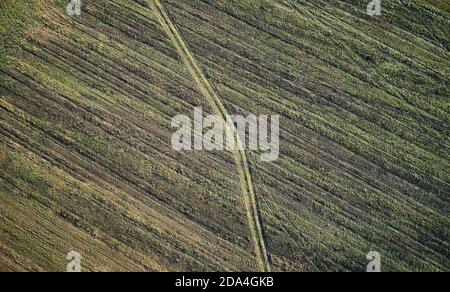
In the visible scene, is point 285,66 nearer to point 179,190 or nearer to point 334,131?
point 334,131

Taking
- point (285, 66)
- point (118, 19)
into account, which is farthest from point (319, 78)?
point (118, 19)

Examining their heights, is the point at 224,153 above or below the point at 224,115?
below

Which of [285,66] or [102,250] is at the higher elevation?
[285,66]
